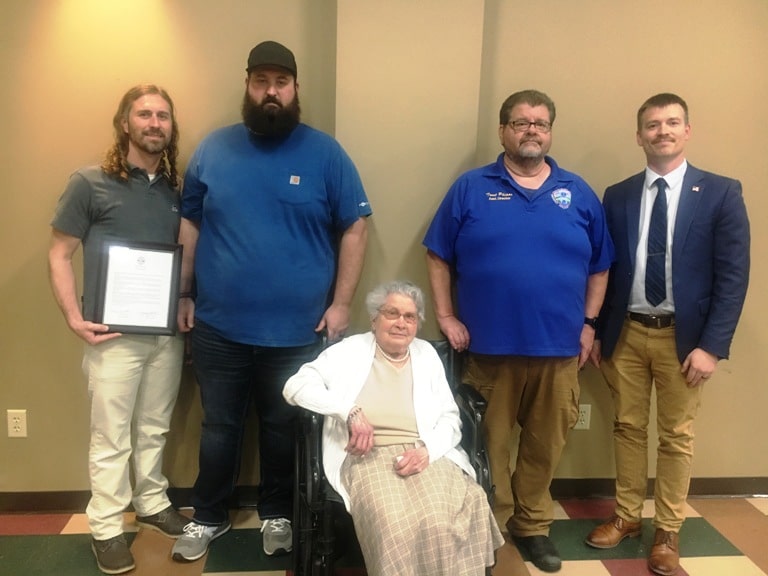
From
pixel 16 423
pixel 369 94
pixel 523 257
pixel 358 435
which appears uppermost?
pixel 369 94

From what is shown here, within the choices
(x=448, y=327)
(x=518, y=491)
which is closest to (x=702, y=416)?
(x=518, y=491)

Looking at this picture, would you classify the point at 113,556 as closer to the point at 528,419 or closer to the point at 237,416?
the point at 237,416

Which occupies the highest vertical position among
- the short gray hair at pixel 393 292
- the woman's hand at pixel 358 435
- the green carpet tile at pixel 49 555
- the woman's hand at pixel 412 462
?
the short gray hair at pixel 393 292

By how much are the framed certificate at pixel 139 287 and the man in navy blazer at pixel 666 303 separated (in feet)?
5.49

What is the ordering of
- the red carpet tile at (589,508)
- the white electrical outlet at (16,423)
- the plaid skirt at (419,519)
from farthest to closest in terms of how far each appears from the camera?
the red carpet tile at (589,508) → the white electrical outlet at (16,423) → the plaid skirt at (419,519)

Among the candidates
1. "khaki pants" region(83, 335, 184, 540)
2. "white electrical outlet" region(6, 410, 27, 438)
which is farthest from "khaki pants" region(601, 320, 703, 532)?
"white electrical outlet" region(6, 410, 27, 438)

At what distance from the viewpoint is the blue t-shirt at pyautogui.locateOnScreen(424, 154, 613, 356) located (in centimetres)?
216

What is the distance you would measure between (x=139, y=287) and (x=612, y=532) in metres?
2.09

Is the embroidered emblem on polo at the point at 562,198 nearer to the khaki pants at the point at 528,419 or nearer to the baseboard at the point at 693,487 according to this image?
the khaki pants at the point at 528,419

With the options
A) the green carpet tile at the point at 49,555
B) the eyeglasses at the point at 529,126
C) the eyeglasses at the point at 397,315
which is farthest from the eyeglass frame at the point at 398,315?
the green carpet tile at the point at 49,555

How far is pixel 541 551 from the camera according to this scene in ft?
7.74

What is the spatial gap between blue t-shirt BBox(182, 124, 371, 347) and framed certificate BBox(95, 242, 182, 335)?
108mm

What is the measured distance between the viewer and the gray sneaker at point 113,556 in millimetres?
2223

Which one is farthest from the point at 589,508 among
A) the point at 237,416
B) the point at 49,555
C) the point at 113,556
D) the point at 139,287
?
the point at 49,555
